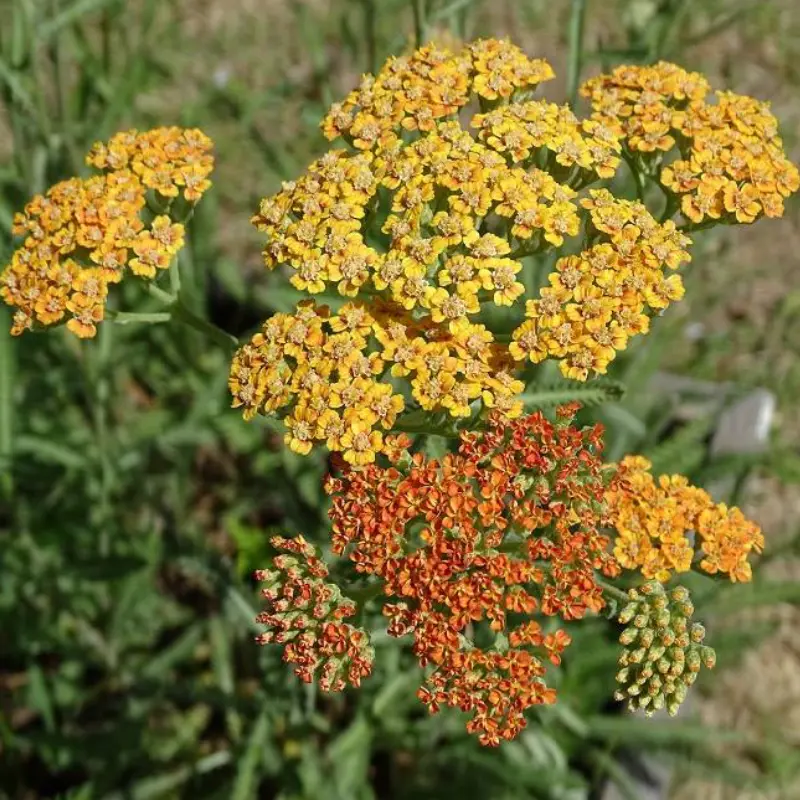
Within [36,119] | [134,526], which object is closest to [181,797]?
[134,526]

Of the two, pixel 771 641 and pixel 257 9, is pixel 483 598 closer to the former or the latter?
pixel 771 641

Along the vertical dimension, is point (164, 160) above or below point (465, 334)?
above

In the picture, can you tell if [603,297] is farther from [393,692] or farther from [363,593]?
[393,692]

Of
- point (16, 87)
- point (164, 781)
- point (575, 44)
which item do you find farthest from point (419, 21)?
point (164, 781)

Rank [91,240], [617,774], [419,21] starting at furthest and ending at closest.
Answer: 1. [617,774]
2. [419,21]
3. [91,240]

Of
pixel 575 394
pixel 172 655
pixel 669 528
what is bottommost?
pixel 172 655

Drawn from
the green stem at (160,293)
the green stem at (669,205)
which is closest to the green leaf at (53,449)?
the green stem at (160,293)
